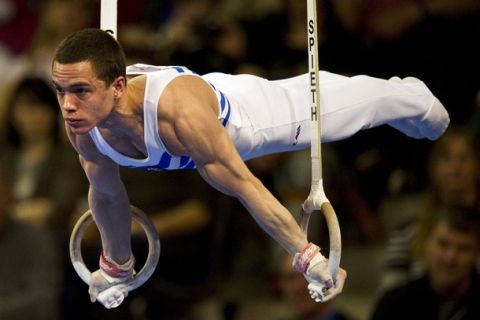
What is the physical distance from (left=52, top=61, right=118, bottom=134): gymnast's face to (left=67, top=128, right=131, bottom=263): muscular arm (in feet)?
1.04

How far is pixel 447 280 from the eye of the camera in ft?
19.3

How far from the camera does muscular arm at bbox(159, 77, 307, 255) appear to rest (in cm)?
421

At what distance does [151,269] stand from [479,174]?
2160 millimetres

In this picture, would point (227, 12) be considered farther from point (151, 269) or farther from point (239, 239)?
point (151, 269)

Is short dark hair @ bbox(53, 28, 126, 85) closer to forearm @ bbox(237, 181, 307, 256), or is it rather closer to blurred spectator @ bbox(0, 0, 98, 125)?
forearm @ bbox(237, 181, 307, 256)

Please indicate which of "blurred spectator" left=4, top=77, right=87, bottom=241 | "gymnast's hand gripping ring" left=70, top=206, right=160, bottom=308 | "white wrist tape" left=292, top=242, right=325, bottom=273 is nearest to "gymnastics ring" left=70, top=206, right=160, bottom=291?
"gymnast's hand gripping ring" left=70, top=206, right=160, bottom=308

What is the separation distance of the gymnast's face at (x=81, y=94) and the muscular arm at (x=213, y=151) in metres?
0.21

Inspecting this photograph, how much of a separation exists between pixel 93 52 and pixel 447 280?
2410mm

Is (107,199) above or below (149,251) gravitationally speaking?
above

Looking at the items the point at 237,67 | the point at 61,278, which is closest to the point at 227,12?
the point at 237,67

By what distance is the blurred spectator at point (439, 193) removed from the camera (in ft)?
20.3

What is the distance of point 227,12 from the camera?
24.5ft

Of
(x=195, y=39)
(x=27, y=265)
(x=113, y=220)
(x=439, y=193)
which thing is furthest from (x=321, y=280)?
(x=195, y=39)

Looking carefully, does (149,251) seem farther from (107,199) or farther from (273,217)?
(273,217)
